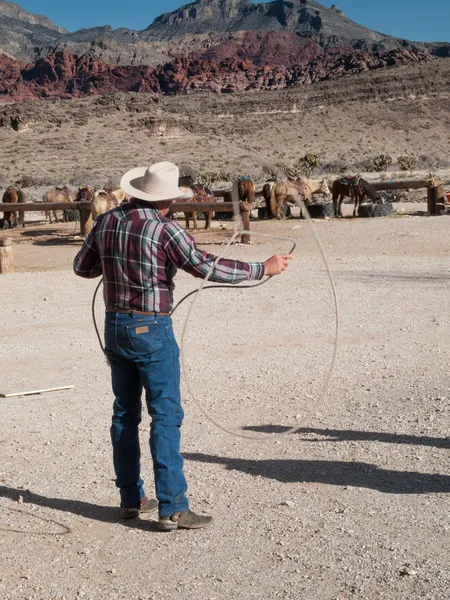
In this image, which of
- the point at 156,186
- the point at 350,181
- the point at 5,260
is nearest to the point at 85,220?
the point at 5,260

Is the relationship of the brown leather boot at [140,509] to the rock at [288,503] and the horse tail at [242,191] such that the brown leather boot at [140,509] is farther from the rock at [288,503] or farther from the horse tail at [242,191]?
the horse tail at [242,191]

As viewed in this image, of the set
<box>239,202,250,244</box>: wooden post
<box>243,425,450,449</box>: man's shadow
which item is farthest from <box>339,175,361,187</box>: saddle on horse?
<box>243,425,450,449</box>: man's shadow

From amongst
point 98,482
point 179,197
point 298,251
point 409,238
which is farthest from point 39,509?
point 409,238

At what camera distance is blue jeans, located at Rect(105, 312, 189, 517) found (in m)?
4.22

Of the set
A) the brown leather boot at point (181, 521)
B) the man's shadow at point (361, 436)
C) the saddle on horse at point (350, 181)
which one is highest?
the saddle on horse at point (350, 181)

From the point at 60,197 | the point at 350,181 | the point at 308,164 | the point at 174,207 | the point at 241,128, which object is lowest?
the point at 174,207

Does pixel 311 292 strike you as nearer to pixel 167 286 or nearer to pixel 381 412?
pixel 381 412

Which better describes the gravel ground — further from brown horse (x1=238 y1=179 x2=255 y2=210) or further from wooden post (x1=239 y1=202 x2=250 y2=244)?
brown horse (x1=238 y1=179 x2=255 y2=210)

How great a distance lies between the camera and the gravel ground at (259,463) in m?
3.90

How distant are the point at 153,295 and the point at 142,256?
192mm

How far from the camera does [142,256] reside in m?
4.19

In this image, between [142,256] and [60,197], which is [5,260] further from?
[60,197]

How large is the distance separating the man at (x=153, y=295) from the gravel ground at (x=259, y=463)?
44 cm

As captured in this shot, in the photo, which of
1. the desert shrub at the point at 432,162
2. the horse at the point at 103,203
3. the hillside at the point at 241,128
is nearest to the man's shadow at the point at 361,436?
the horse at the point at 103,203
